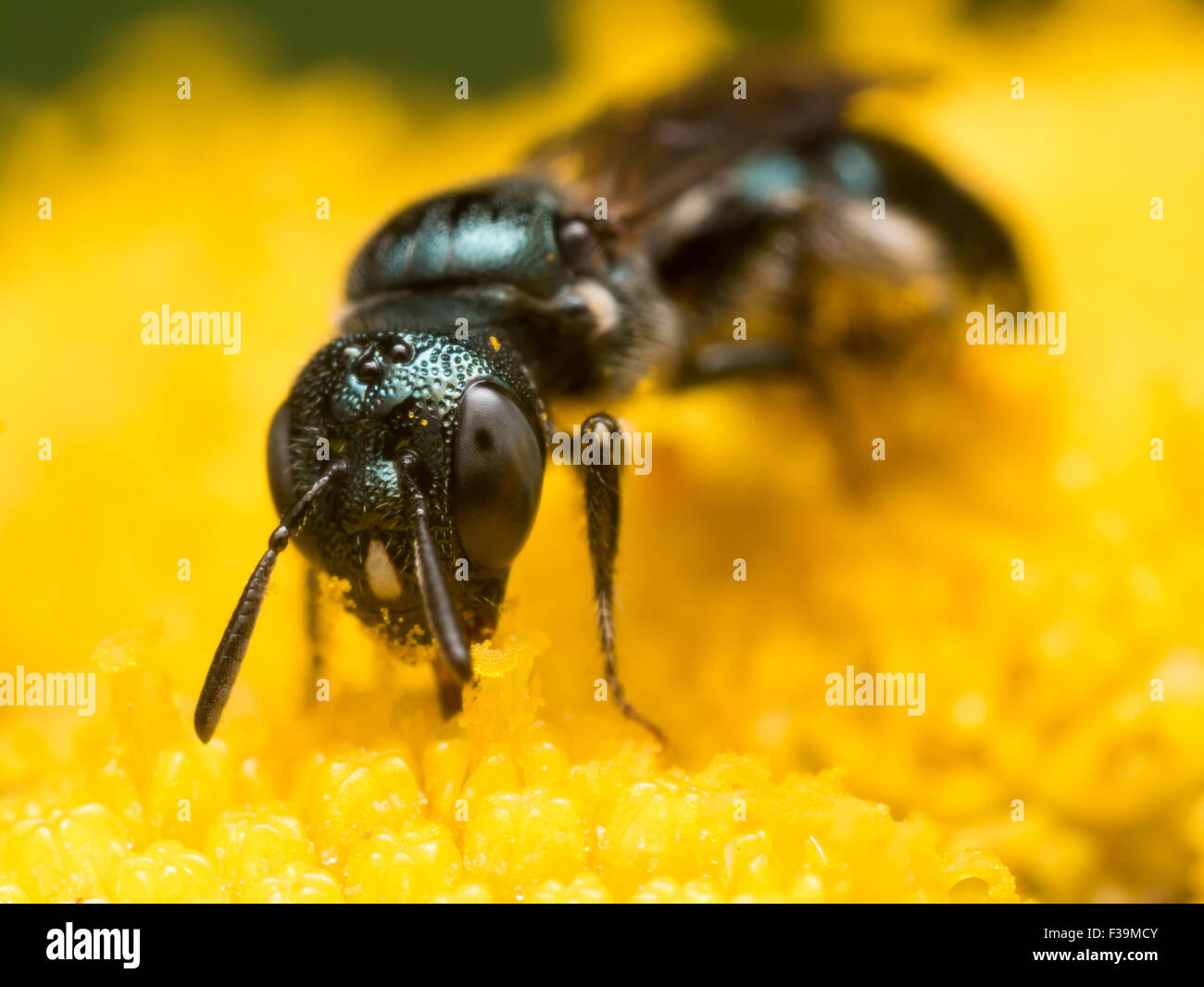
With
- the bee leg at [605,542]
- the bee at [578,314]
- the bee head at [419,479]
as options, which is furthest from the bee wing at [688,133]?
the bee head at [419,479]

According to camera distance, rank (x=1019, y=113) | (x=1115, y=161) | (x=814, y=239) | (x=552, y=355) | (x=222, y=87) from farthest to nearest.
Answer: (x=222, y=87)
(x=1019, y=113)
(x=1115, y=161)
(x=814, y=239)
(x=552, y=355)

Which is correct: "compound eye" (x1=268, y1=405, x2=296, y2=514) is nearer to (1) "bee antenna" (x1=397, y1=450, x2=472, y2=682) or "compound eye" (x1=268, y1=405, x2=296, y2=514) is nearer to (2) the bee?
(2) the bee

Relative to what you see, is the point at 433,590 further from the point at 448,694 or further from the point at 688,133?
the point at 688,133

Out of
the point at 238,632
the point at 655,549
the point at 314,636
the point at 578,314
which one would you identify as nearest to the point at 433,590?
the point at 238,632

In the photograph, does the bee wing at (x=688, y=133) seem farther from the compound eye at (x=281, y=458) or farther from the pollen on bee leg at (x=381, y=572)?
the pollen on bee leg at (x=381, y=572)
